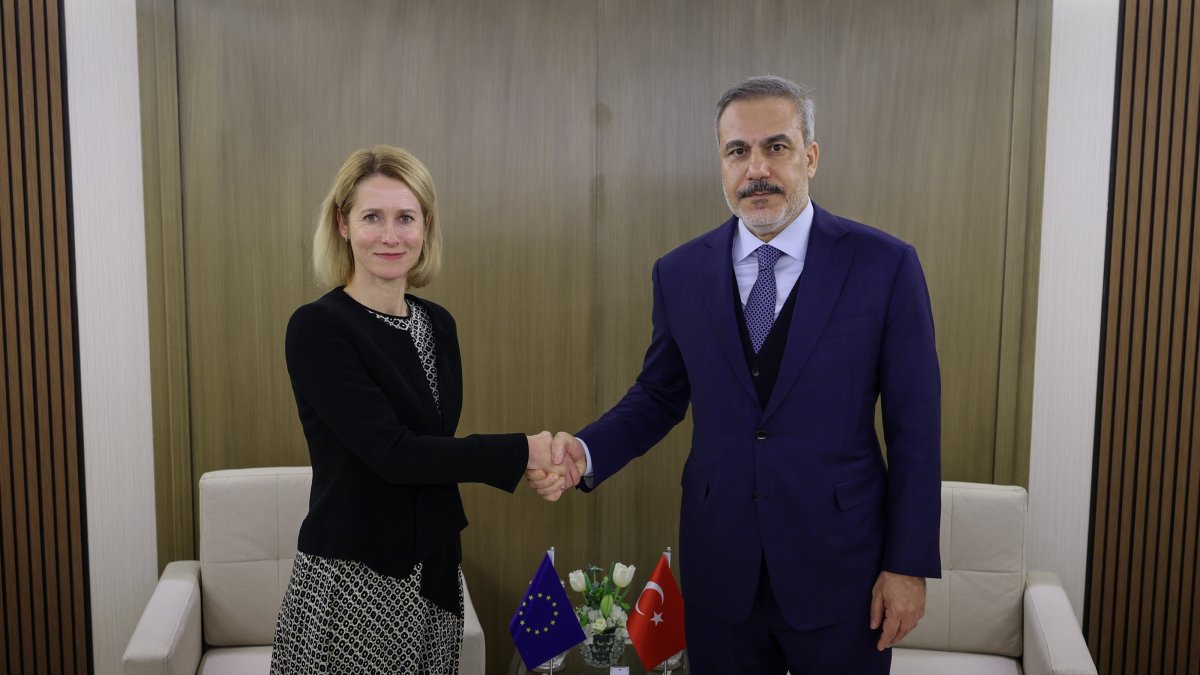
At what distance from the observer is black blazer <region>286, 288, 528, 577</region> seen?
1.98m

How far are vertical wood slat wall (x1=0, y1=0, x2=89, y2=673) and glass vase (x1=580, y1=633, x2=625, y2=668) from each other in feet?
6.09

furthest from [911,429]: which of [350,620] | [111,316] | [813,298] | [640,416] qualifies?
[111,316]

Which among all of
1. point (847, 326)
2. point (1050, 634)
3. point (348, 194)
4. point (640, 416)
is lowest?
point (1050, 634)

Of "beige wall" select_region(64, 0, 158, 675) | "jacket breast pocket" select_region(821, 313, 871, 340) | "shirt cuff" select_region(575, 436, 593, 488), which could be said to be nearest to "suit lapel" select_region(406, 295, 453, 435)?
"shirt cuff" select_region(575, 436, 593, 488)

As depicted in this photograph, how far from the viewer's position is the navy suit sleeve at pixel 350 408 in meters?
1.98

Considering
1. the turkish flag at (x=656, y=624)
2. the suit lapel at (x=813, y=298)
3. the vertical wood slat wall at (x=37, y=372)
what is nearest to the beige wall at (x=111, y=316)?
the vertical wood slat wall at (x=37, y=372)

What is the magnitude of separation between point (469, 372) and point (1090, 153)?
228 cm

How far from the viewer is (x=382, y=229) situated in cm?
210

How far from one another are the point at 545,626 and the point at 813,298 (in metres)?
1.26

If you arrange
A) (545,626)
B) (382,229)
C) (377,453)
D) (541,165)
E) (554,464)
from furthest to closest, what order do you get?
(541,165) → (545,626) → (554,464) → (382,229) → (377,453)

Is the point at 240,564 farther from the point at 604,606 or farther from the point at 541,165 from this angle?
the point at 541,165

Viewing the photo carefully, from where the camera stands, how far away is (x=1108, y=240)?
3424mm

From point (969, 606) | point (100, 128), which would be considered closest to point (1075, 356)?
point (969, 606)

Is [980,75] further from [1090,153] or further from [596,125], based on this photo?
[596,125]
